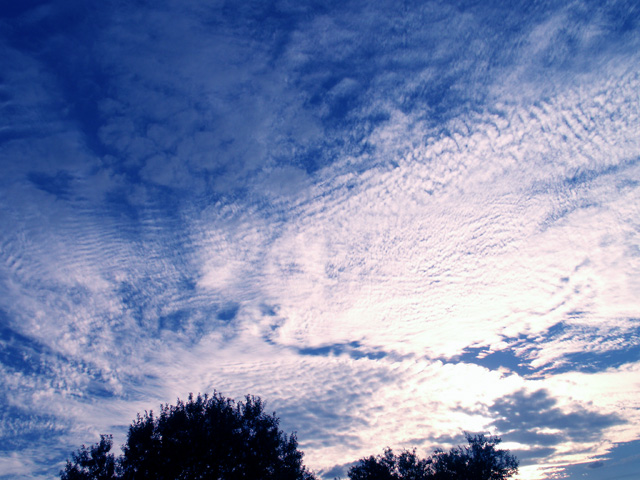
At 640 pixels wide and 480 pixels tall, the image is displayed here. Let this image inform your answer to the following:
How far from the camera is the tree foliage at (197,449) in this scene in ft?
90.0

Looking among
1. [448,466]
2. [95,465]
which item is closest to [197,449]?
[95,465]

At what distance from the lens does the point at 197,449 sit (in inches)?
1090

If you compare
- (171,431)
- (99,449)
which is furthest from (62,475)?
(171,431)

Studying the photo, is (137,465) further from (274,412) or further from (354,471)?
(354,471)

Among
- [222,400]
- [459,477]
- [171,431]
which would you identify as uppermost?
[222,400]

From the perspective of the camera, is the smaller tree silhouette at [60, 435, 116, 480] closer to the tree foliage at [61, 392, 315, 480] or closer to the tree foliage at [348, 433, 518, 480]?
the tree foliage at [61, 392, 315, 480]

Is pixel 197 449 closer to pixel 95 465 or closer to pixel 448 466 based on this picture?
pixel 95 465

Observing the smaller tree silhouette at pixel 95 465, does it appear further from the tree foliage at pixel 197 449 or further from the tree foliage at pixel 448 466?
the tree foliage at pixel 448 466

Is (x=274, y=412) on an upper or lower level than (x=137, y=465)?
upper

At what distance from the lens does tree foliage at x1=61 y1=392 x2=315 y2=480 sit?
2744cm

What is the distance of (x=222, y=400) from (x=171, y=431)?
15.2 ft

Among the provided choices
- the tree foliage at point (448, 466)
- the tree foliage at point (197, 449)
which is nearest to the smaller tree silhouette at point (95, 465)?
the tree foliage at point (197, 449)

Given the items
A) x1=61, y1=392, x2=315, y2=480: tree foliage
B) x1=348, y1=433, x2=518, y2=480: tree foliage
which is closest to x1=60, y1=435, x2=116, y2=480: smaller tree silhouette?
x1=61, y1=392, x2=315, y2=480: tree foliage

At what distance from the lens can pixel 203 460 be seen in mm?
27484
